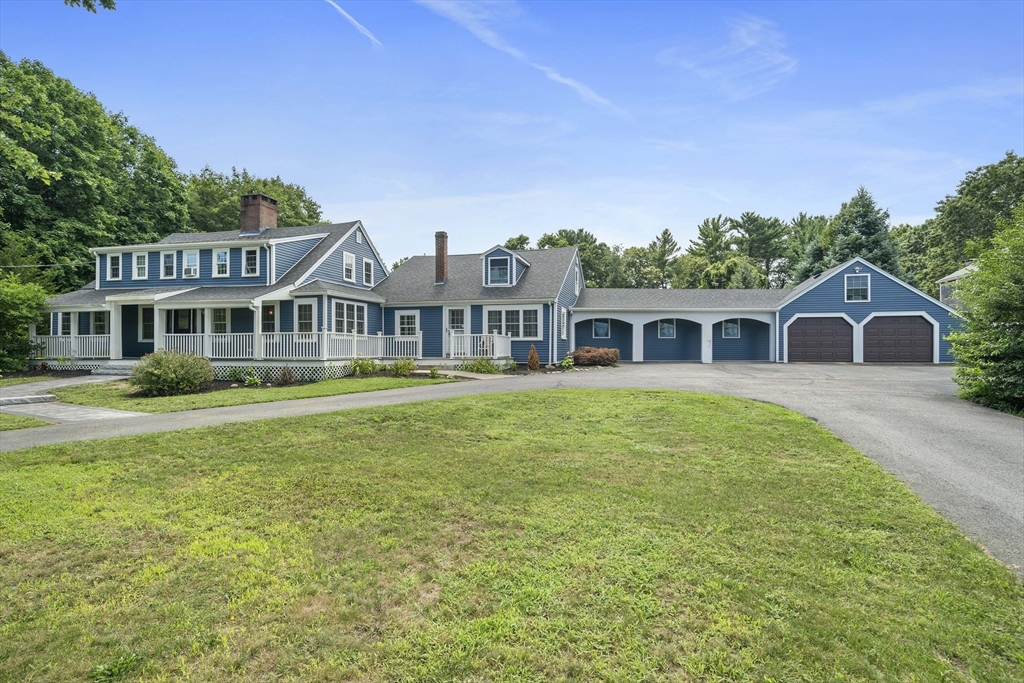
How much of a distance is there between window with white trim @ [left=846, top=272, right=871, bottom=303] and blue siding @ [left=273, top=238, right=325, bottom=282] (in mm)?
26799

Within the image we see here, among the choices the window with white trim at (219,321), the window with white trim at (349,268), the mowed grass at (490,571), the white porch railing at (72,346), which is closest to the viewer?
the mowed grass at (490,571)

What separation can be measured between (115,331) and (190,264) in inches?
161

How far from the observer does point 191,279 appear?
22.4 m

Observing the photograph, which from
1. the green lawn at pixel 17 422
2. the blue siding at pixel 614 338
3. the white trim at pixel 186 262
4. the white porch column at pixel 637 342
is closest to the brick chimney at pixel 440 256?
the blue siding at pixel 614 338

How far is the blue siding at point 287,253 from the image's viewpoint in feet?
70.6

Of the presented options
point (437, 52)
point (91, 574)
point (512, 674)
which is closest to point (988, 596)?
point (512, 674)

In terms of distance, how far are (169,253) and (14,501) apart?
71.2 ft

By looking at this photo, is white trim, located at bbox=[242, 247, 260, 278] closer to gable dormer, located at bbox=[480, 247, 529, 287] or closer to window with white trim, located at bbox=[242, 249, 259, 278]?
window with white trim, located at bbox=[242, 249, 259, 278]

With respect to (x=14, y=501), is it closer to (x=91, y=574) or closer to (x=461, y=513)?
(x=91, y=574)

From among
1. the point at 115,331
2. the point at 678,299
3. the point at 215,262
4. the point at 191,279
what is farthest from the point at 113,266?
the point at 678,299

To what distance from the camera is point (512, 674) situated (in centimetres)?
245

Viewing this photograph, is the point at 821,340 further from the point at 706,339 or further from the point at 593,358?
the point at 593,358

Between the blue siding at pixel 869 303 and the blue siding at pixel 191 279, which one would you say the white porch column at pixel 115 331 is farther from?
the blue siding at pixel 869 303

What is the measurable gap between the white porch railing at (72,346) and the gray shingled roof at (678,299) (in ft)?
71.1
